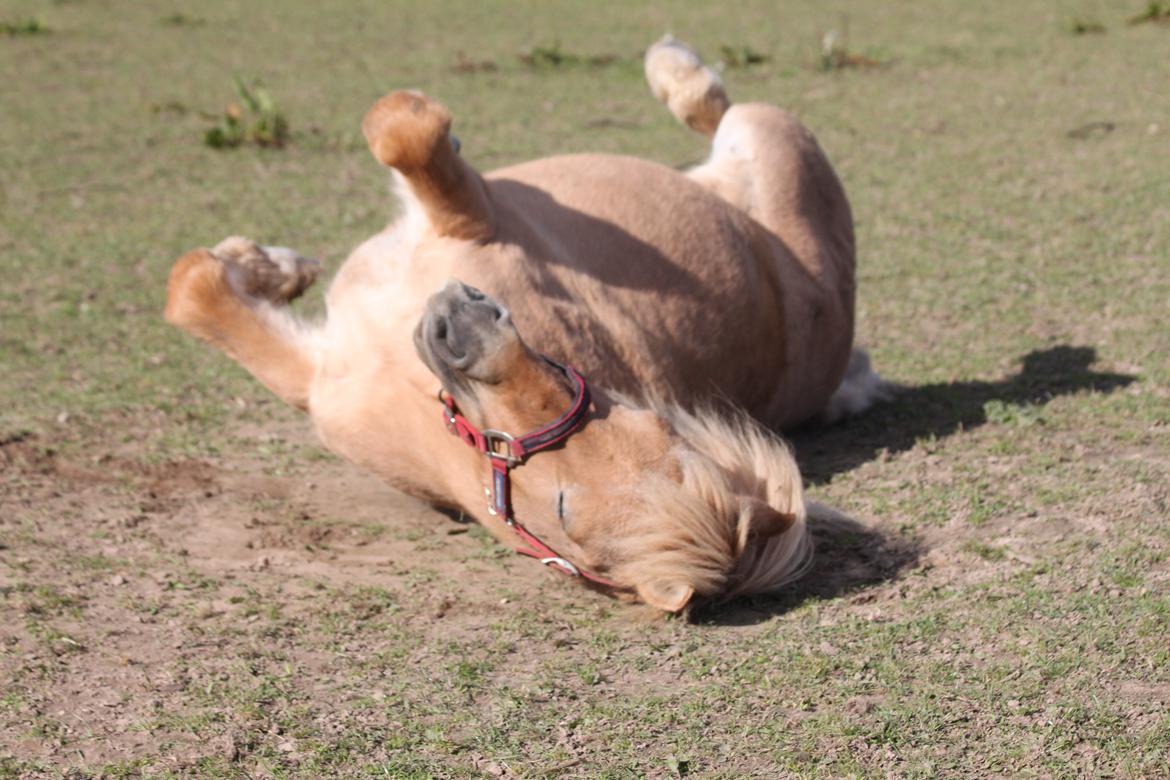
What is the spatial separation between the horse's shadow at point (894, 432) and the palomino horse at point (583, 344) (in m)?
0.12

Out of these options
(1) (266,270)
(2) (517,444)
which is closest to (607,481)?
(2) (517,444)

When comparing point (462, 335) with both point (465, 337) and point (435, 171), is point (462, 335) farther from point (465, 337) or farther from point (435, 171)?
point (435, 171)

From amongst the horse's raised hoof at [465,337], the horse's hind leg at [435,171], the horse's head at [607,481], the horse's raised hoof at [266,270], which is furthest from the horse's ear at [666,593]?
the horse's raised hoof at [266,270]

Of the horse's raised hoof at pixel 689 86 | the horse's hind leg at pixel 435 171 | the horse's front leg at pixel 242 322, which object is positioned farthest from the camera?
the horse's raised hoof at pixel 689 86

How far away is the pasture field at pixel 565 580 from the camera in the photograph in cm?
262

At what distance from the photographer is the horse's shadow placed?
3.34 m

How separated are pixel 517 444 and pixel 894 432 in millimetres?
1745

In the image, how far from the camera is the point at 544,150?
7.65 meters

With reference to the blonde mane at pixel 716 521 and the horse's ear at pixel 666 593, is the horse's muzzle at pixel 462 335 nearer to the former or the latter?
the blonde mane at pixel 716 521

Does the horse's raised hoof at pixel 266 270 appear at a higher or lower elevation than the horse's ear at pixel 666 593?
higher

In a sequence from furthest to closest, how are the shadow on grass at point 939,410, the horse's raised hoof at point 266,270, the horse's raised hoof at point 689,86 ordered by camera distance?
the horse's raised hoof at point 689,86 < the shadow on grass at point 939,410 < the horse's raised hoof at point 266,270

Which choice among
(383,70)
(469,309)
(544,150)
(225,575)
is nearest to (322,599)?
(225,575)

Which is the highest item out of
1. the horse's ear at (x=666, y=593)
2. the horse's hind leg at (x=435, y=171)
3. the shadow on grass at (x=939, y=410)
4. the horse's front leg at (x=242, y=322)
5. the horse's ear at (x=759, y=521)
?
the horse's hind leg at (x=435, y=171)

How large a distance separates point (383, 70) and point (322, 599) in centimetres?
742
